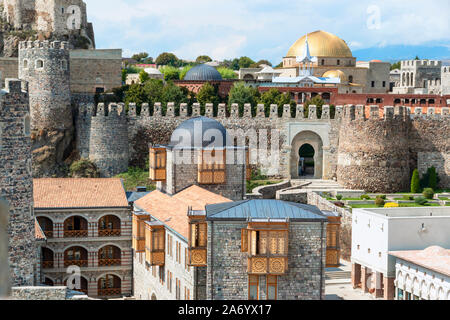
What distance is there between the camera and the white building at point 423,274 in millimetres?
19016

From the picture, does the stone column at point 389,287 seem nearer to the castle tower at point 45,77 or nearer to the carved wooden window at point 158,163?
the carved wooden window at point 158,163

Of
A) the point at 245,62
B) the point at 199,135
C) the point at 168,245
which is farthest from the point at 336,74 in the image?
the point at 245,62

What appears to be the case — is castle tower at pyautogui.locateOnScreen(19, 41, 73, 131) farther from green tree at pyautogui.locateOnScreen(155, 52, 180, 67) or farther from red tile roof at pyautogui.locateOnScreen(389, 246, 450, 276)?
green tree at pyautogui.locateOnScreen(155, 52, 180, 67)

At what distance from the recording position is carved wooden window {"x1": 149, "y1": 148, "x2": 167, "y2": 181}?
22641 mm

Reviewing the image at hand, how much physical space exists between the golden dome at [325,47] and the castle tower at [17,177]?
34774mm

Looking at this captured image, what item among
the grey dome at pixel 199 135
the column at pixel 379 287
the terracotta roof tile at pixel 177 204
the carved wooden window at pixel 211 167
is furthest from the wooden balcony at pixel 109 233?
the column at pixel 379 287

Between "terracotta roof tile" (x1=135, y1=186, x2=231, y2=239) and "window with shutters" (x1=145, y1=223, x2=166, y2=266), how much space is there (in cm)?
30

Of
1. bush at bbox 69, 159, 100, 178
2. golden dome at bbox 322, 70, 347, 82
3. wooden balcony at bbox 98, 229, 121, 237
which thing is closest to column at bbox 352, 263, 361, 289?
wooden balcony at bbox 98, 229, 121, 237

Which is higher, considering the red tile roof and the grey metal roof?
the grey metal roof

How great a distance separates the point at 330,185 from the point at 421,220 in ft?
31.3

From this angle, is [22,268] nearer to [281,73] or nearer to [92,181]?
[92,181]

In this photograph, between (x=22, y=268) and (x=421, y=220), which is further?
(x=421, y=220)

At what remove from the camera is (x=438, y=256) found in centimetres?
2044
